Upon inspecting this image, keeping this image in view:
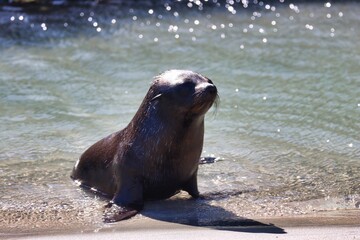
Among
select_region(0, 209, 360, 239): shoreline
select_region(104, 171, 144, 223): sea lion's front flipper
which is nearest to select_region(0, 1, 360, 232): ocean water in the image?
select_region(104, 171, 144, 223): sea lion's front flipper

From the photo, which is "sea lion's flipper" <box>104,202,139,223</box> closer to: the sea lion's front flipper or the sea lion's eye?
the sea lion's front flipper

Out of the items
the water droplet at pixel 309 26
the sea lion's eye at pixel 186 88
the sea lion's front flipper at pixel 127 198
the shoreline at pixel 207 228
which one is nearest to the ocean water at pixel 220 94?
the water droplet at pixel 309 26

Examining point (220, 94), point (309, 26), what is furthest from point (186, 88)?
point (309, 26)

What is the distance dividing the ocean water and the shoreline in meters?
0.24

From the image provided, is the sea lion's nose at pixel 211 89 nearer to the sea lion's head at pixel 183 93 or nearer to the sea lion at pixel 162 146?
the sea lion's head at pixel 183 93

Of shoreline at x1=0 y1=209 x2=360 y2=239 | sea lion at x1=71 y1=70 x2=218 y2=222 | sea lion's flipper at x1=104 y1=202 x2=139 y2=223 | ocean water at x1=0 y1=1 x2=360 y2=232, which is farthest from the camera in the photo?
ocean water at x1=0 y1=1 x2=360 y2=232

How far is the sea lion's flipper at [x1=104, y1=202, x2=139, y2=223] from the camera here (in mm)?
6145

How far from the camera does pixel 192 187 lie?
22.4 ft

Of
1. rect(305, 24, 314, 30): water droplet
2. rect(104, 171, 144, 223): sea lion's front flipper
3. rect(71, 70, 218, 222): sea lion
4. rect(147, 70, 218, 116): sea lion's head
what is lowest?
rect(104, 171, 144, 223): sea lion's front flipper

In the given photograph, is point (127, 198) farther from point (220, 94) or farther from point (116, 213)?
point (220, 94)

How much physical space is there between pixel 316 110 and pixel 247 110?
2.49 ft

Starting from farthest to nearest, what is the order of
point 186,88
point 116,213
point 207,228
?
point 186,88, point 116,213, point 207,228

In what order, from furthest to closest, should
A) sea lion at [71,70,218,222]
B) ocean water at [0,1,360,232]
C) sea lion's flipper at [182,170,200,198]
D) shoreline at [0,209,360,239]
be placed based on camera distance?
1. ocean water at [0,1,360,232]
2. sea lion's flipper at [182,170,200,198]
3. sea lion at [71,70,218,222]
4. shoreline at [0,209,360,239]

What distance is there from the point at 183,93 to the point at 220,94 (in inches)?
156
